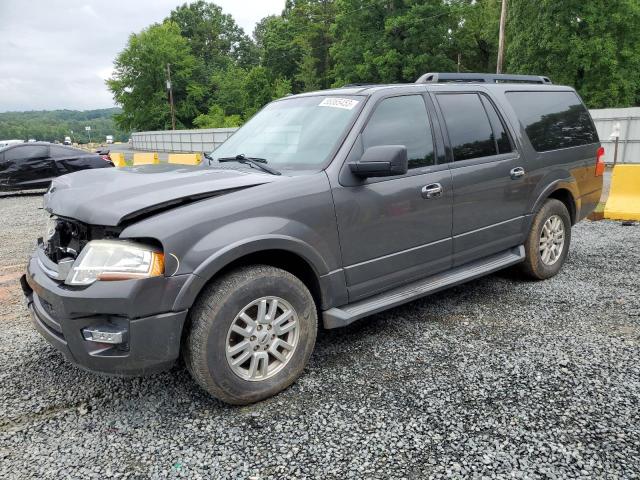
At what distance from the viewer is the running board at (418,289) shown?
10.6 feet

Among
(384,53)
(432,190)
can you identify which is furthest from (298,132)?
(384,53)

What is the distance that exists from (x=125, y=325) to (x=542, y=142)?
411 centimetres

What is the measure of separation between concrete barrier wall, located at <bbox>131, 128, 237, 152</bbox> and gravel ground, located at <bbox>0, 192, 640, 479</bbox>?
1090 inches

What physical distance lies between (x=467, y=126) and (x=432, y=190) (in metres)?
0.82

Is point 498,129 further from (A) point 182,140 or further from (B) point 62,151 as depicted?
(A) point 182,140

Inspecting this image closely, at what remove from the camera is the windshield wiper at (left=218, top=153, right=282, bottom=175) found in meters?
3.31

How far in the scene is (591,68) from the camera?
3366 centimetres

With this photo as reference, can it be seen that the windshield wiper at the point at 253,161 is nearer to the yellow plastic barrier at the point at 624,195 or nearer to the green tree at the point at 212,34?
the yellow plastic barrier at the point at 624,195

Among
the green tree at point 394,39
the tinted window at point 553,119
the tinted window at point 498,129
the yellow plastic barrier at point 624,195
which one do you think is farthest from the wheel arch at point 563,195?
the green tree at point 394,39

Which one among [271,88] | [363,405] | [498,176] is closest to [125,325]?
[363,405]

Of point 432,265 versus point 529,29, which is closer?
point 432,265

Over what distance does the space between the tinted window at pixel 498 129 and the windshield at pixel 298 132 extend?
145 cm

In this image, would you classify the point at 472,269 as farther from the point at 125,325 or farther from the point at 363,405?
the point at 125,325

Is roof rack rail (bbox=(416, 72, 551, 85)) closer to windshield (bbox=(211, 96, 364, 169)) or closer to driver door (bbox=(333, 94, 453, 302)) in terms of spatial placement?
driver door (bbox=(333, 94, 453, 302))
